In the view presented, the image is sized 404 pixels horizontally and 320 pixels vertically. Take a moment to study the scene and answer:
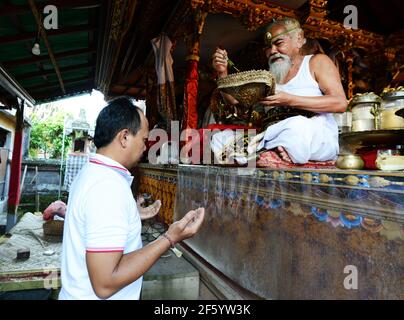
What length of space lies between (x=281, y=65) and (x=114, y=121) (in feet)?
6.68

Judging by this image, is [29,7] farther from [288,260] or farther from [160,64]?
[288,260]

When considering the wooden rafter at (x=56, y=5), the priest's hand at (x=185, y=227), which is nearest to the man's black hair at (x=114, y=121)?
the priest's hand at (x=185, y=227)

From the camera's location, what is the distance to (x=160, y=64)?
18.0ft

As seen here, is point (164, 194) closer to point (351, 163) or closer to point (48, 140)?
point (351, 163)

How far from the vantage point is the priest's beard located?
2.70 meters

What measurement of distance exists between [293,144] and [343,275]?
1155 millimetres

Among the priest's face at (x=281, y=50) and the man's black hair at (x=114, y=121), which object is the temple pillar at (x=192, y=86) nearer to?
the priest's face at (x=281, y=50)

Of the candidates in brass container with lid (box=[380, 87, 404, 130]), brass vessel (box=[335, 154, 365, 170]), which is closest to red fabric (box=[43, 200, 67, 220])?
brass vessel (box=[335, 154, 365, 170])

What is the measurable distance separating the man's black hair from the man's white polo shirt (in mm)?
106

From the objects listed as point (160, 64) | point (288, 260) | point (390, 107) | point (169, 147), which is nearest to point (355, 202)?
point (288, 260)

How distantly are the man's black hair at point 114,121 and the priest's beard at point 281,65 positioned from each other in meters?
1.90

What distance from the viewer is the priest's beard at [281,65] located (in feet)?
8.85

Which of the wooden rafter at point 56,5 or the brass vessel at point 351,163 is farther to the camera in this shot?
the wooden rafter at point 56,5

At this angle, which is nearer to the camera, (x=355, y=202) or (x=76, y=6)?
(x=355, y=202)
